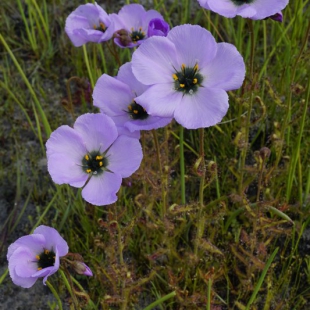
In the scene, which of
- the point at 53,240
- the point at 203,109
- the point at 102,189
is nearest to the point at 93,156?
the point at 102,189

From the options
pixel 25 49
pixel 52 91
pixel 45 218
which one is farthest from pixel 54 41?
pixel 45 218

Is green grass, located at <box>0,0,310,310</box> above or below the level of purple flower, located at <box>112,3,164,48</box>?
below

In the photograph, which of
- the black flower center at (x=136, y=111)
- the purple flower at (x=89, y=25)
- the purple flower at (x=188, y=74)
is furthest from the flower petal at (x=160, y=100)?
the purple flower at (x=89, y=25)

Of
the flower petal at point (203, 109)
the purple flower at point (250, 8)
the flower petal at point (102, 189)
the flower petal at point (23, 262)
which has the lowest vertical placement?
the flower petal at point (23, 262)

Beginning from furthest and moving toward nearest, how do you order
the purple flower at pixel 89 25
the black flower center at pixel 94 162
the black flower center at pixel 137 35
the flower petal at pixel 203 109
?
the black flower center at pixel 137 35, the purple flower at pixel 89 25, the black flower center at pixel 94 162, the flower petal at pixel 203 109

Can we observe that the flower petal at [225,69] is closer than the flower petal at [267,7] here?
Yes

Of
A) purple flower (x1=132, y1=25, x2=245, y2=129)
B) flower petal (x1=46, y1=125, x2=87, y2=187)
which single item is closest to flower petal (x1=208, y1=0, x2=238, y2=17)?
purple flower (x1=132, y1=25, x2=245, y2=129)

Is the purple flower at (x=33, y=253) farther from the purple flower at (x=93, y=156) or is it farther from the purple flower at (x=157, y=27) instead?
the purple flower at (x=157, y=27)

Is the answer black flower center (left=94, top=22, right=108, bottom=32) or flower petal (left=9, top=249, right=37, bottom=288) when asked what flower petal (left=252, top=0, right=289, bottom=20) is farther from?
flower petal (left=9, top=249, right=37, bottom=288)
